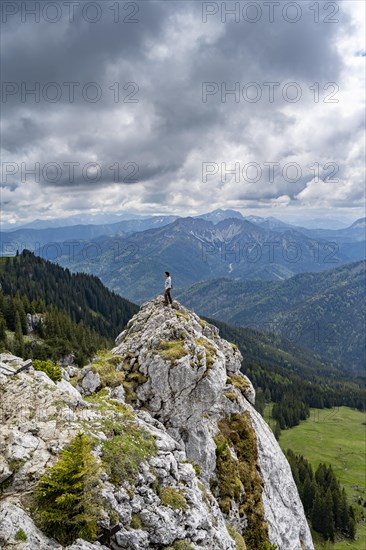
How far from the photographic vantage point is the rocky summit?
16.2 m

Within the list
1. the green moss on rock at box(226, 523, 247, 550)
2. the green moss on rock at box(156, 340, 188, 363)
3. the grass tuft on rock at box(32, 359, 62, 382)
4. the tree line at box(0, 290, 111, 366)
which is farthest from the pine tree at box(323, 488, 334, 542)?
the grass tuft on rock at box(32, 359, 62, 382)

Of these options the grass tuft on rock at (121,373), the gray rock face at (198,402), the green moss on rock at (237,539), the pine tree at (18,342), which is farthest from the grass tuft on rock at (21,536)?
the pine tree at (18,342)

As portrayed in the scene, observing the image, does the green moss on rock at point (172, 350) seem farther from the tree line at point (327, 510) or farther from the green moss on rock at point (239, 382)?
the tree line at point (327, 510)

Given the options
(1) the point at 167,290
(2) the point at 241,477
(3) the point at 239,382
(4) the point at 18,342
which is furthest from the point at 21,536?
(4) the point at 18,342

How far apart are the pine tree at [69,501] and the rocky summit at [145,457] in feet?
0.17

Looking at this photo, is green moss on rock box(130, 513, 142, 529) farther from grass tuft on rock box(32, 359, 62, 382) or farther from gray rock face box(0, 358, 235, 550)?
grass tuft on rock box(32, 359, 62, 382)

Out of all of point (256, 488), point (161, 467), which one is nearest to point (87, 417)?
point (161, 467)

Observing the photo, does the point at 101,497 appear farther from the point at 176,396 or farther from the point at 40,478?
the point at 176,396

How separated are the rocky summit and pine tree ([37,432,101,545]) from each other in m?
0.05

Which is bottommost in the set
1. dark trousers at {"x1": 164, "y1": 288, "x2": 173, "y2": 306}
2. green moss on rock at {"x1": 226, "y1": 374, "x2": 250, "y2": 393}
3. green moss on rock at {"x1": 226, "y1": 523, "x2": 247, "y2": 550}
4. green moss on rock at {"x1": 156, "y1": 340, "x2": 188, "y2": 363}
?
green moss on rock at {"x1": 226, "y1": 523, "x2": 247, "y2": 550}

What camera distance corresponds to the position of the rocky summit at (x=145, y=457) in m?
16.2

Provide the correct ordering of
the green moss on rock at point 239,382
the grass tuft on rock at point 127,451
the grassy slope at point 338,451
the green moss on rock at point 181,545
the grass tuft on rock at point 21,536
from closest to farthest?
the grass tuft on rock at point 21,536, the green moss on rock at point 181,545, the grass tuft on rock at point 127,451, the green moss on rock at point 239,382, the grassy slope at point 338,451

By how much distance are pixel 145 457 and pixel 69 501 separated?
20.0ft

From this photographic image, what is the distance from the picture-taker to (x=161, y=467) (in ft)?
70.3
